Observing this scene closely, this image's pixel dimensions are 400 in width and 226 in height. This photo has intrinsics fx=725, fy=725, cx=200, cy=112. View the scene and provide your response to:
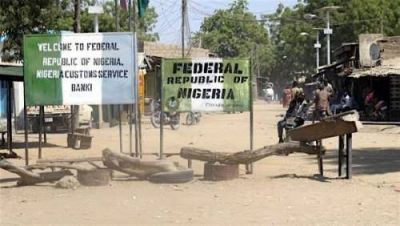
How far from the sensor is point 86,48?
12508 mm

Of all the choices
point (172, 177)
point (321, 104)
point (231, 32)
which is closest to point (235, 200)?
point (172, 177)

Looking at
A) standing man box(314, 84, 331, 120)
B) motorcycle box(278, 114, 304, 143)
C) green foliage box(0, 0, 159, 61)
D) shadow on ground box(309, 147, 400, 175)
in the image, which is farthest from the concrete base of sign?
green foliage box(0, 0, 159, 61)

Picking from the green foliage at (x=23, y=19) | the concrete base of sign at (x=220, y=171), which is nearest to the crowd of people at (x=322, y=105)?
the concrete base of sign at (x=220, y=171)

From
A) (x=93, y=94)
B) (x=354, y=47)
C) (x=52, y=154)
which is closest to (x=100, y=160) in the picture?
(x=93, y=94)

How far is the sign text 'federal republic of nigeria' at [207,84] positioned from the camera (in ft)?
41.8

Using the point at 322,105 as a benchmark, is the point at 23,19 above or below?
above

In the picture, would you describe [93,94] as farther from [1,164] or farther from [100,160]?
[1,164]

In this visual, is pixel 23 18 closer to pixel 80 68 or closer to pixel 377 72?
pixel 80 68

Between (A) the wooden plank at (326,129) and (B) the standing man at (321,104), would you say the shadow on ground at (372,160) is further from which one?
(B) the standing man at (321,104)

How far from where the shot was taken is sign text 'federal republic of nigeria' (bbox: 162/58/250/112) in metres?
12.7

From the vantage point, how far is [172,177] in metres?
11.4

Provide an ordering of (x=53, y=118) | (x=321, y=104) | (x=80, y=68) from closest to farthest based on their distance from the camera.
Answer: (x=80, y=68)
(x=321, y=104)
(x=53, y=118)

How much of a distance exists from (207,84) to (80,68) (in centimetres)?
223

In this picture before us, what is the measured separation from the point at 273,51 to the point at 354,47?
72371 mm
